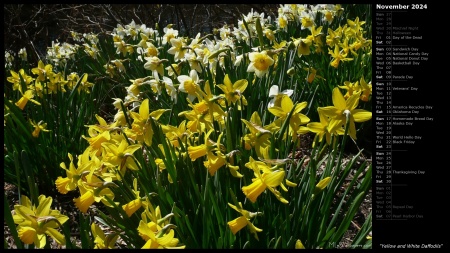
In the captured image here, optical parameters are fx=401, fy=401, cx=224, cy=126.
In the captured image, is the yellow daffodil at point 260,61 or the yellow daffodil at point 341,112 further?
the yellow daffodil at point 260,61

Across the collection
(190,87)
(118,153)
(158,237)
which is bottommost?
(158,237)

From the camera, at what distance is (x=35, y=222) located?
1.01 metres

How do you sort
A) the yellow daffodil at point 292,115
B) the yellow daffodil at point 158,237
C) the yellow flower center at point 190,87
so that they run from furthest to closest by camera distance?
the yellow flower center at point 190,87 < the yellow daffodil at point 292,115 < the yellow daffodil at point 158,237

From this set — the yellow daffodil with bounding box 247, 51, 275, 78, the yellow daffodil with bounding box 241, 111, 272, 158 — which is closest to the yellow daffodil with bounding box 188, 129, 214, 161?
the yellow daffodil with bounding box 241, 111, 272, 158

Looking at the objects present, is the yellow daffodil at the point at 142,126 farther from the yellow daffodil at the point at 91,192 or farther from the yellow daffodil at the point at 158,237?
the yellow daffodil at the point at 158,237

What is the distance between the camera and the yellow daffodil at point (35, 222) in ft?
3.24

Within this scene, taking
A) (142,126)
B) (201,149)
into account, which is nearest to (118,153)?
(142,126)

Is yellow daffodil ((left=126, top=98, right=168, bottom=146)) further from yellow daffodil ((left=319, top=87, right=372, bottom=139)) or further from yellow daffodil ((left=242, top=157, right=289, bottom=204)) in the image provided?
yellow daffodil ((left=319, top=87, right=372, bottom=139))

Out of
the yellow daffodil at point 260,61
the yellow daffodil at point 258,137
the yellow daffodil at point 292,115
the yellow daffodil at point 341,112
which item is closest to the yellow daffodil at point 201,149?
the yellow daffodil at point 258,137

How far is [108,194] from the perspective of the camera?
120cm

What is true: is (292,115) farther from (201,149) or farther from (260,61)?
(260,61)

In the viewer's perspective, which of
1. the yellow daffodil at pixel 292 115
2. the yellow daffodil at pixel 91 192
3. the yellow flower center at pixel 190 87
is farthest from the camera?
the yellow flower center at pixel 190 87
